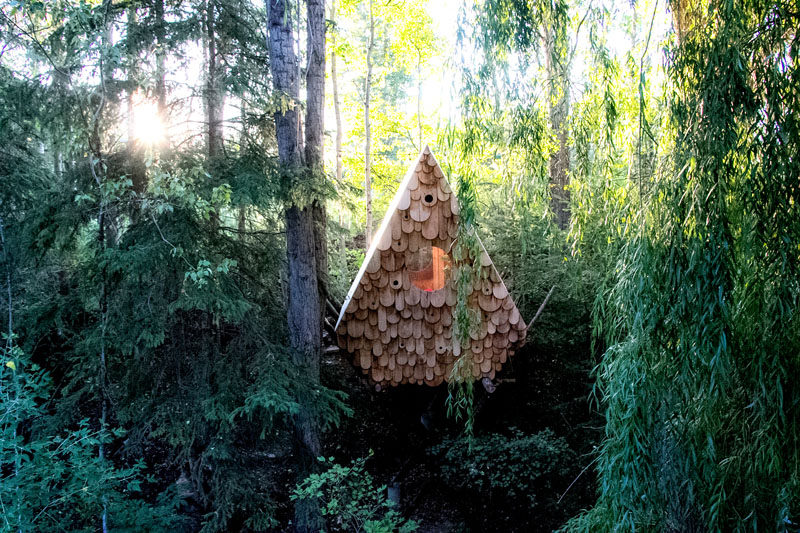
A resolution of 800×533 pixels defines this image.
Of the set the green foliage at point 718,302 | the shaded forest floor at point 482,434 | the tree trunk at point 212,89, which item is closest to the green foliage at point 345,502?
the shaded forest floor at point 482,434

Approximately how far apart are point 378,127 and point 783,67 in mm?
10087

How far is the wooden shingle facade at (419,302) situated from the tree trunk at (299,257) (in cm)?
39

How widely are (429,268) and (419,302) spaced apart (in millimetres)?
405

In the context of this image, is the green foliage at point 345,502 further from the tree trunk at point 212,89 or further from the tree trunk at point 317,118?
the tree trunk at point 212,89

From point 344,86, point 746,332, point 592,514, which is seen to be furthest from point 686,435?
point 344,86

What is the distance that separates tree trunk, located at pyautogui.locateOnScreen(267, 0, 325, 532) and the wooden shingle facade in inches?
15.5

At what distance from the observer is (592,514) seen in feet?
10.8

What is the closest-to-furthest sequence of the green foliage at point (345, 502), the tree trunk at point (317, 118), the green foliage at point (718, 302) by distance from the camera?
the green foliage at point (718, 302) < the green foliage at point (345, 502) < the tree trunk at point (317, 118)

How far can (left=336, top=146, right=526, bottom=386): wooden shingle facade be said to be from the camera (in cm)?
541

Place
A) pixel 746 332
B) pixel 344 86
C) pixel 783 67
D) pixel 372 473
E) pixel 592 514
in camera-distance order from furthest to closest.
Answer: pixel 344 86 → pixel 372 473 → pixel 592 514 → pixel 746 332 → pixel 783 67

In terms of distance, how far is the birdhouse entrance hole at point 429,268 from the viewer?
5582mm

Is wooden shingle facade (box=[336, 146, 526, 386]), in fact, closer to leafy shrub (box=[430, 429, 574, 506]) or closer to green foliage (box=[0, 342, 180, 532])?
leafy shrub (box=[430, 429, 574, 506])

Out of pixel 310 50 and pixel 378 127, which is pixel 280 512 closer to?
pixel 310 50

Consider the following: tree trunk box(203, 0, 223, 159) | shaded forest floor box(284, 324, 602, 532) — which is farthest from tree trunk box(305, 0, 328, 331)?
shaded forest floor box(284, 324, 602, 532)
